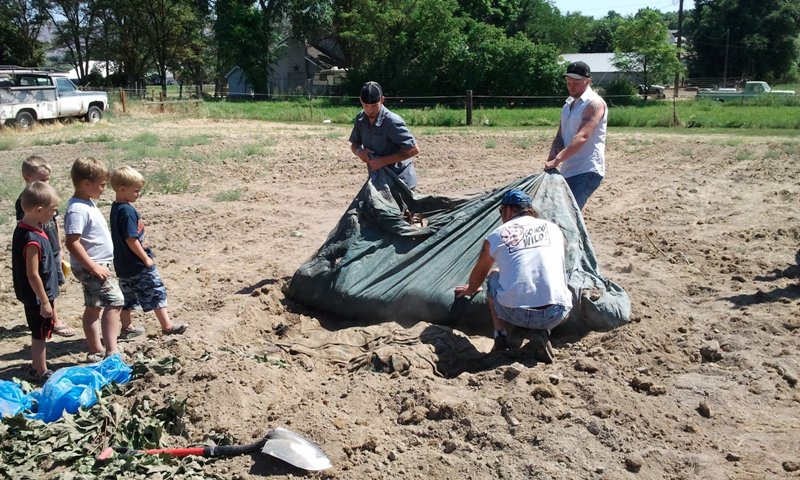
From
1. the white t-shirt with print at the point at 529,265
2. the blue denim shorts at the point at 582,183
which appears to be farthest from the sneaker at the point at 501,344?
the blue denim shorts at the point at 582,183

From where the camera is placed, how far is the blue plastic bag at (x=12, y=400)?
3.49 meters

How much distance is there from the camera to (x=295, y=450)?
3.08 m

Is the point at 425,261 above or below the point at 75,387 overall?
above

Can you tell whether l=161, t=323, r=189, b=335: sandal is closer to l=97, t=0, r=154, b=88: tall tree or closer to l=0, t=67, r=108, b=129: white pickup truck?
l=0, t=67, r=108, b=129: white pickup truck

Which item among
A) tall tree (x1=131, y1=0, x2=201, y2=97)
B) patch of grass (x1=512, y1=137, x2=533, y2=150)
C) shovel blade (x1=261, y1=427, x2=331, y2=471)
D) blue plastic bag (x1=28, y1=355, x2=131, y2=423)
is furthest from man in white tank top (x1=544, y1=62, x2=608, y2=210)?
tall tree (x1=131, y1=0, x2=201, y2=97)

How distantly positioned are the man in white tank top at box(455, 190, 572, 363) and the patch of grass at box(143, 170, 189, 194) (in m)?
6.60

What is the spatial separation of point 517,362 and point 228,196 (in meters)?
6.02

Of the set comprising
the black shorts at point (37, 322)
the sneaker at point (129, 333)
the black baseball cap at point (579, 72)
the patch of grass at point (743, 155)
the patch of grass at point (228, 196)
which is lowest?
the sneaker at point (129, 333)

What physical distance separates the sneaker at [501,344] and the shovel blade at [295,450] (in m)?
1.48

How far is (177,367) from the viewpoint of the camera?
3779 millimetres

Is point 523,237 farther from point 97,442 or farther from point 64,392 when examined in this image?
point 64,392

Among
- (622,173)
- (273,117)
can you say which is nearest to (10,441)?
(622,173)

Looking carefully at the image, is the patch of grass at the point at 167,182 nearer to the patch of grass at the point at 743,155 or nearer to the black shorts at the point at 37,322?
the black shorts at the point at 37,322

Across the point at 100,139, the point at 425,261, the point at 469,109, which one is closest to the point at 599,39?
the point at 469,109
